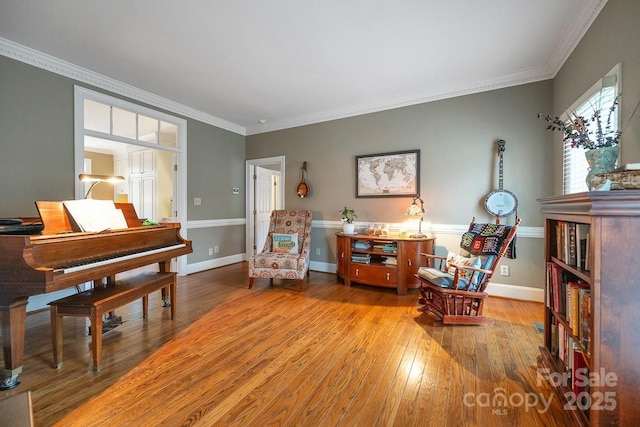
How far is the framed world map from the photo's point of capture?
3.61 metres

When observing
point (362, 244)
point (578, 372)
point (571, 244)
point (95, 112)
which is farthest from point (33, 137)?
point (578, 372)

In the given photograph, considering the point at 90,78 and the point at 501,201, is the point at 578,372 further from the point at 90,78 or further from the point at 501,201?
the point at 90,78

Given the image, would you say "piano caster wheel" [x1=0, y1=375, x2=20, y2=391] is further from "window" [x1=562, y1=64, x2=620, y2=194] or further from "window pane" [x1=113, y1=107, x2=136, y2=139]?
"window" [x1=562, y1=64, x2=620, y2=194]

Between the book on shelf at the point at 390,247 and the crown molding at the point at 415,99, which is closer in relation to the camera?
the crown molding at the point at 415,99

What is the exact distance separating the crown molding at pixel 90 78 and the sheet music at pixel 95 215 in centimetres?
181

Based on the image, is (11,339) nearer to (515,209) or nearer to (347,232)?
(347,232)

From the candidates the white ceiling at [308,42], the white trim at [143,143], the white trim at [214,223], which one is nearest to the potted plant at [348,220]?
the white ceiling at [308,42]

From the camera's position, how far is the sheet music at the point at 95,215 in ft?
6.30

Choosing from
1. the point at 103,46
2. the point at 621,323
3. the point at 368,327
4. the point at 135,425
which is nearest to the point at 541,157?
the point at 621,323

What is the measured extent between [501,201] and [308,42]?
106 inches

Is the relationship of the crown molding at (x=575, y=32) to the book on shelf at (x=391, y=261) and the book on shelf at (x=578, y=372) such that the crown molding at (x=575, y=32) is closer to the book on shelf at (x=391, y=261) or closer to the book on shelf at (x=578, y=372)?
the book on shelf at (x=578, y=372)

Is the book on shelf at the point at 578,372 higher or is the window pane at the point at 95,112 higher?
the window pane at the point at 95,112

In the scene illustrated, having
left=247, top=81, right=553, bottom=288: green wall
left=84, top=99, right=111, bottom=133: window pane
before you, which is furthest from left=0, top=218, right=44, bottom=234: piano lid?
left=247, top=81, right=553, bottom=288: green wall

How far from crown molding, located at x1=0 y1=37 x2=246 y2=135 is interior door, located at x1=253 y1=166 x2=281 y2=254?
1.36 m
